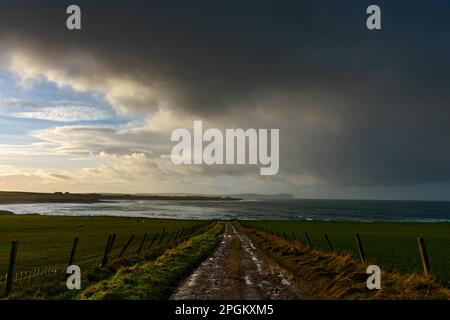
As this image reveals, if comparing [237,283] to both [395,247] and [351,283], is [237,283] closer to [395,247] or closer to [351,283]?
[351,283]

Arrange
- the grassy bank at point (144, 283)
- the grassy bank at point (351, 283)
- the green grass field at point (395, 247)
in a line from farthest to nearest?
1. the green grass field at point (395, 247)
2. the grassy bank at point (144, 283)
3. the grassy bank at point (351, 283)

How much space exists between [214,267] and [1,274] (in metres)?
12.3

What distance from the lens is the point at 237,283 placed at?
18.2 meters

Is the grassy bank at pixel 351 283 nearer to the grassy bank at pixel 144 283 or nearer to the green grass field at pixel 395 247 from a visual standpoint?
the green grass field at pixel 395 247

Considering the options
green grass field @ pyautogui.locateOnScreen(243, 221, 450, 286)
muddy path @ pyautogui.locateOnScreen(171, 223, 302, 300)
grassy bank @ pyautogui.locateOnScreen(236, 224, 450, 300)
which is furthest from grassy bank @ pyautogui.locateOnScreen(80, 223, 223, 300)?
green grass field @ pyautogui.locateOnScreen(243, 221, 450, 286)

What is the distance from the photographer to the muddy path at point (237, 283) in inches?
602

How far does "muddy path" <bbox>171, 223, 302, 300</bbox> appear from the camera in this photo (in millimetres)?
15300

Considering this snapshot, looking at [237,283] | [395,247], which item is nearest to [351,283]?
[237,283]

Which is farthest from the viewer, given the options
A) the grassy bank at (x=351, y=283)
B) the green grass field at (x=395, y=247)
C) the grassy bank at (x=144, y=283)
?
the green grass field at (x=395, y=247)

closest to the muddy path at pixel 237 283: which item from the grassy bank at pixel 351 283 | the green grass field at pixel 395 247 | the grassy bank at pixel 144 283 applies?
the grassy bank at pixel 144 283
